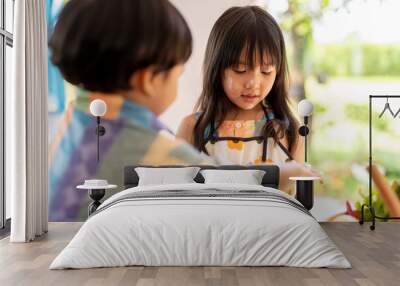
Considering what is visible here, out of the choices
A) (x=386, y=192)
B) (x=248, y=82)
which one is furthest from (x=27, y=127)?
(x=386, y=192)

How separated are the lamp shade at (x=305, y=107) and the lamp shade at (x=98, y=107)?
243 cm

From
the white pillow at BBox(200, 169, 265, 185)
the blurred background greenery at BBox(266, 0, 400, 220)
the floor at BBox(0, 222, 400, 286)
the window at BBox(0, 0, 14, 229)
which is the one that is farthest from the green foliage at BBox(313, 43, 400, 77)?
the window at BBox(0, 0, 14, 229)

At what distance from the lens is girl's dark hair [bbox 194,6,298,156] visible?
7617 mm

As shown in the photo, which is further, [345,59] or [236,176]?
[345,59]

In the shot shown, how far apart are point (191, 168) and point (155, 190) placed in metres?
1.54

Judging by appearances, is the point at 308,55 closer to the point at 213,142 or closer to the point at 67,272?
the point at 213,142

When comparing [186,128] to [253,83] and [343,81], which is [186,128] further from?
[343,81]

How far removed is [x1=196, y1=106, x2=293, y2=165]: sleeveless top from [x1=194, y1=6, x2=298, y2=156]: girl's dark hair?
3.2 inches

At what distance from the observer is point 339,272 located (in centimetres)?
458

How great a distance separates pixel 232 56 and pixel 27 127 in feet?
8.91

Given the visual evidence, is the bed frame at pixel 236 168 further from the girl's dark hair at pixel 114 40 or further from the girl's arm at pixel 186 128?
the girl's dark hair at pixel 114 40

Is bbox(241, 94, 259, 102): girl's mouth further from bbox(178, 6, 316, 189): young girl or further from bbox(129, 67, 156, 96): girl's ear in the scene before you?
bbox(129, 67, 156, 96): girl's ear

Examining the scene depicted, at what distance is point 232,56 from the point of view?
7574 mm

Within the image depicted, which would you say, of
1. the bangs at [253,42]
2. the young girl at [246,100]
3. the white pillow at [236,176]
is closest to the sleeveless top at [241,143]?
the young girl at [246,100]
